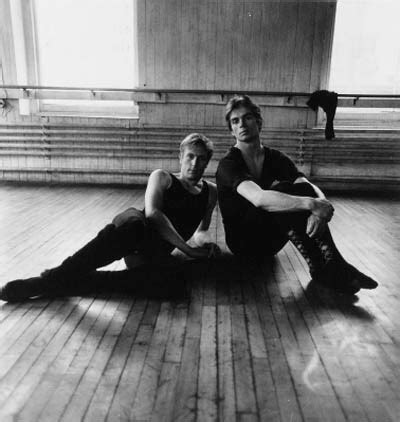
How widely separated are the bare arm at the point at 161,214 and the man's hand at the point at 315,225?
693 millimetres

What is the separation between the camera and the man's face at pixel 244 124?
7.73ft

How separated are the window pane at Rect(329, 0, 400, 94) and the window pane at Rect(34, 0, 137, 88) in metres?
3.03

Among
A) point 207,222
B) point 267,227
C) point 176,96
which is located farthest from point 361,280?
point 176,96

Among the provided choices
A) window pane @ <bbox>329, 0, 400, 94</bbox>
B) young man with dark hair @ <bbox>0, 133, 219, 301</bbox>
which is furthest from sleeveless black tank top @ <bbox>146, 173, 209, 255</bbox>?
window pane @ <bbox>329, 0, 400, 94</bbox>

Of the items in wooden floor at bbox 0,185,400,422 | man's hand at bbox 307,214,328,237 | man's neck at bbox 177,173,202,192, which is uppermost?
man's neck at bbox 177,173,202,192

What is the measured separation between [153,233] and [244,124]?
896 millimetres

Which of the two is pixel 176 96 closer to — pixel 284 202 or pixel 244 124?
pixel 244 124

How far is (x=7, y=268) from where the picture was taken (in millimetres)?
2527

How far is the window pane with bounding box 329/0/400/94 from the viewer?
5.39 m

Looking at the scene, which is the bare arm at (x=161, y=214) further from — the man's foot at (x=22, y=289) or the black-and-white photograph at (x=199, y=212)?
the man's foot at (x=22, y=289)

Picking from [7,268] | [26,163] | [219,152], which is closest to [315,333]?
[7,268]

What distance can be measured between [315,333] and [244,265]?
0.92 m

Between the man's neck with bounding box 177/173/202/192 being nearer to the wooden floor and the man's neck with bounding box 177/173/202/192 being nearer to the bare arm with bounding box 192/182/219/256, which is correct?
the bare arm with bounding box 192/182/219/256

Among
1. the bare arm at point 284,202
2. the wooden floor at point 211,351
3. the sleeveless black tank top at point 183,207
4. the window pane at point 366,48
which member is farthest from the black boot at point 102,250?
the window pane at point 366,48
